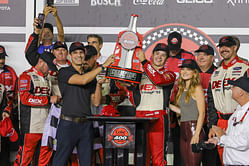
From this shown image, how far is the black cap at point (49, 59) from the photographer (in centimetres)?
413

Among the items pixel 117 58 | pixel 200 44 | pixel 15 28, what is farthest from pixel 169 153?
pixel 15 28

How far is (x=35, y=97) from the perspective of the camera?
3789mm

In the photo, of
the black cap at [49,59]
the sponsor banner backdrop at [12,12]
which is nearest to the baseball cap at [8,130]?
the black cap at [49,59]

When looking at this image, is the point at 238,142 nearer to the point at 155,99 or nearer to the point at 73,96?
the point at 155,99

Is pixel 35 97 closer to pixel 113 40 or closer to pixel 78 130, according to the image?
pixel 78 130

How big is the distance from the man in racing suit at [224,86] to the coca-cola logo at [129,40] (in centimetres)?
109

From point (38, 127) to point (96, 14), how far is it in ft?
5.62

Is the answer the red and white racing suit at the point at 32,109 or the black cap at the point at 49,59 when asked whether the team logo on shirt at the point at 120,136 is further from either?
the black cap at the point at 49,59

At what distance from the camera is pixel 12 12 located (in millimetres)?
4648

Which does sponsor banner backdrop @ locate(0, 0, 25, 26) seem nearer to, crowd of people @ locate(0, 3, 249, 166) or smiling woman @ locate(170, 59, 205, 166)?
crowd of people @ locate(0, 3, 249, 166)

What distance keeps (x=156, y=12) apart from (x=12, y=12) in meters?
2.02

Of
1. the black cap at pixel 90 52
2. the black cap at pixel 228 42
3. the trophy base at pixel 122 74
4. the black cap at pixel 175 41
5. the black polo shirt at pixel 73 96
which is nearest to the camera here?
the trophy base at pixel 122 74

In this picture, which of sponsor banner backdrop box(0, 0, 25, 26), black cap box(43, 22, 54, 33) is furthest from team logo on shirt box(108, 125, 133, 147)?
sponsor banner backdrop box(0, 0, 25, 26)

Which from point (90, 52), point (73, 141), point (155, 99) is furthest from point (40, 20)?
point (155, 99)
